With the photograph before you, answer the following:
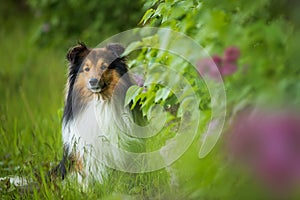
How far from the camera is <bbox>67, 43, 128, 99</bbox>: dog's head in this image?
4059 millimetres

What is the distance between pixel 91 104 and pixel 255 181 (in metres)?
2.17

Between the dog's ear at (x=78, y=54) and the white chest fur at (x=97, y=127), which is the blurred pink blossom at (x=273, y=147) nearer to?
the white chest fur at (x=97, y=127)

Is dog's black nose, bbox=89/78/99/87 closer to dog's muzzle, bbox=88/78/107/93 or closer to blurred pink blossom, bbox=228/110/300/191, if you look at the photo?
dog's muzzle, bbox=88/78/107/93

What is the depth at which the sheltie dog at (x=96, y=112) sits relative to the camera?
3.98 metres

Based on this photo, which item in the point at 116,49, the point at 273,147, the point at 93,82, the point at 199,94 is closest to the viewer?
the point at 273,147

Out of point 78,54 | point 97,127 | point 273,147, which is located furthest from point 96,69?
point 273,147

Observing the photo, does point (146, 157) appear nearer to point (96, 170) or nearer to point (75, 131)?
point (96, 170)

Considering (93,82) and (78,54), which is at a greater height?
(78,54)

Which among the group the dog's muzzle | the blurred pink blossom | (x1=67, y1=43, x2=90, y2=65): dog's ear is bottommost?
the blurred pink blossom

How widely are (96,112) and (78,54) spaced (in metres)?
0.45

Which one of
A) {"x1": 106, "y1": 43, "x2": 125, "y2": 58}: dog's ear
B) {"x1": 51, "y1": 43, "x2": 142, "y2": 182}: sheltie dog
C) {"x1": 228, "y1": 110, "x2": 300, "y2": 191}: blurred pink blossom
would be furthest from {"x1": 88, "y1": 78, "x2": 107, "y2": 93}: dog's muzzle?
{"x1": 228, "y1": 110, "x2": 300, "y2": 191}: blurred pink blossom

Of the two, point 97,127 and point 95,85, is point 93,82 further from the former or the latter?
point 97,127

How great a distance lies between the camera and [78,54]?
421 cm

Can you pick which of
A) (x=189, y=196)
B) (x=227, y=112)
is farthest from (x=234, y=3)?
(x=189, y=196)
